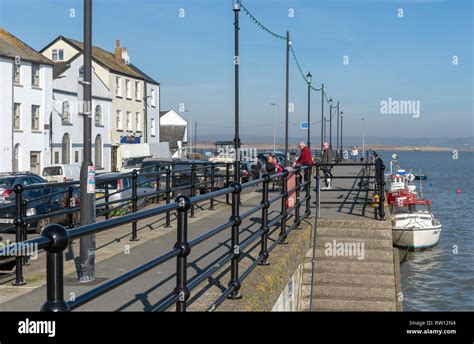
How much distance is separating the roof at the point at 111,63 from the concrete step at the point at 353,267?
1927 inches

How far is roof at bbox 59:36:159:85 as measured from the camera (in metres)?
57.5

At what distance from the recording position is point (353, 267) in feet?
35.7

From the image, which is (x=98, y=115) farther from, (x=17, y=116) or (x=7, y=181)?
(x=7, y=181)

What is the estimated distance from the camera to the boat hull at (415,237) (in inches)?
1168

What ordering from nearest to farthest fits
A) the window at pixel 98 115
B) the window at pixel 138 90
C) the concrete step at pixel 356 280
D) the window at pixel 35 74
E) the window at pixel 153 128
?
the concrete step at pixel 356 280 → the window at pixel 35 74 → the window at pixel 98 115 → the window at pixel 138 90 → the window at pixel 153 128

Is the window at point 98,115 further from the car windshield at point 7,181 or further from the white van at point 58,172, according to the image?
the car windshield at point 7,181

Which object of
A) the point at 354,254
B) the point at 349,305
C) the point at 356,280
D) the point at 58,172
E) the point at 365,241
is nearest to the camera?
the point at 349,305

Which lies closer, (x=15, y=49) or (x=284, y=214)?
(x=284, y=214)

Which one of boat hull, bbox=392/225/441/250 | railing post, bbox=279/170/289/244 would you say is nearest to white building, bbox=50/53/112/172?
boat hull, bbox=392/225/441/250

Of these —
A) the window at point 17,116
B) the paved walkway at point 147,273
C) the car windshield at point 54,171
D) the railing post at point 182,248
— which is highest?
the window at point 17,116

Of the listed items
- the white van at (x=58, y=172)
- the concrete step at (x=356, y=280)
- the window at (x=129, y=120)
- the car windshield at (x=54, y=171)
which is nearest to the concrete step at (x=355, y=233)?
the concrete step at (x=356, y=280)

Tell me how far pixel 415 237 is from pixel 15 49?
2947 cm

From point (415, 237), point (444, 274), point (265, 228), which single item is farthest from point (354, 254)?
point (415, 237)

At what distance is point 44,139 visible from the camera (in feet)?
147
